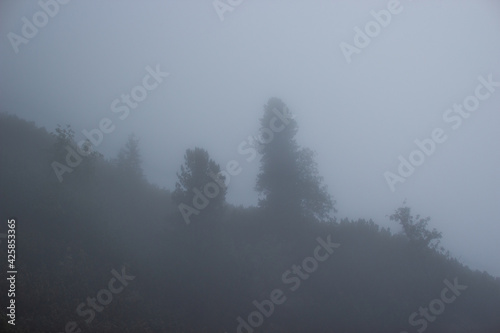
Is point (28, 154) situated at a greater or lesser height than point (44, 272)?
greater

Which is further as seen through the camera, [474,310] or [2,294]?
[474,310]

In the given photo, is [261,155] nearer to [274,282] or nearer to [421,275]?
[274,282]

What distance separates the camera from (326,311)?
22.7 metres

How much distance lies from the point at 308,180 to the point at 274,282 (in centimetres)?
949

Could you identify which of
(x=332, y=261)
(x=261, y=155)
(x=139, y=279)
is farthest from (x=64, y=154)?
(x=332, y=261)

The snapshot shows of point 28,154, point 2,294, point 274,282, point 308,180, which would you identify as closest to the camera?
point 2,294

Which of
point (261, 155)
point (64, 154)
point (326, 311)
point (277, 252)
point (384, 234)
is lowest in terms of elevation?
point (326, 311)

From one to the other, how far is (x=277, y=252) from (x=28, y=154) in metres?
26.8

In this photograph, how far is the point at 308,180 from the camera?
2909 centimetres

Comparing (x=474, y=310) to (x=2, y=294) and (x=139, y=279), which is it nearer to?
(x=139, y=279)

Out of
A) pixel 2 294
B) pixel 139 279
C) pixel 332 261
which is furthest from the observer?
pixel 332 261

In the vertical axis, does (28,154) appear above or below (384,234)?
above

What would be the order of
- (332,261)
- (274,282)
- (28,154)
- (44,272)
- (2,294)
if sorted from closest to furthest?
(2,294), (44,272), (274,282), (332,261), (28,154)

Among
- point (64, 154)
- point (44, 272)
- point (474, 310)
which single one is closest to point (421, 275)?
point (474, 310)
